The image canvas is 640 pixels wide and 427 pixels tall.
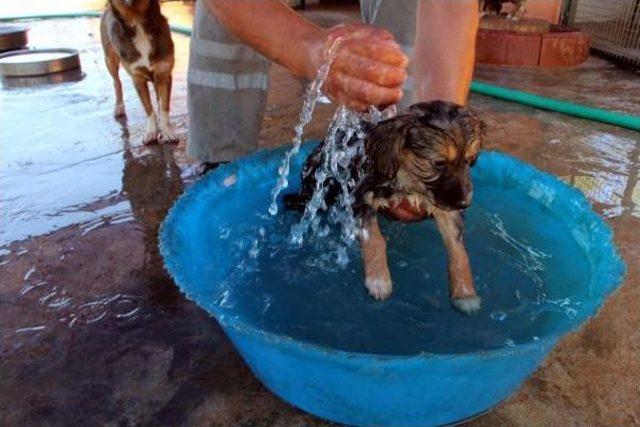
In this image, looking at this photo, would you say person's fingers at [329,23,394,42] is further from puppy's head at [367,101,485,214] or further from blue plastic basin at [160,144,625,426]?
blue plastic basin at [160,144,625,426]

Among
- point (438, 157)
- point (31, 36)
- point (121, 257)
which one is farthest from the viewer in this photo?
point (31, 36)

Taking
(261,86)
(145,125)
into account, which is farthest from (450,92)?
(145,125)

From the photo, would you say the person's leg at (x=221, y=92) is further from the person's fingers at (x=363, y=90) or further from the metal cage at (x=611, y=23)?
the metal cage at (x=611, y=23)

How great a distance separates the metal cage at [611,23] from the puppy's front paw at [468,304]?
253 inches

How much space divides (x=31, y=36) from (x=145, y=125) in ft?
17.8

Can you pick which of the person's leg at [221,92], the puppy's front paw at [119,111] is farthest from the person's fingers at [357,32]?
the puppy's front paw at [119,111]

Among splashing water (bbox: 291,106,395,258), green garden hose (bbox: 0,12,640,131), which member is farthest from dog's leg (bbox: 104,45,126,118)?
green garden hose (bbox: 0,12,640,131)

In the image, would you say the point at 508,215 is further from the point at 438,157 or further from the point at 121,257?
the point at 121,257

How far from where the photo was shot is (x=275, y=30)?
189 centimetres

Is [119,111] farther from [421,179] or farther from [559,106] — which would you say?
[559,106]

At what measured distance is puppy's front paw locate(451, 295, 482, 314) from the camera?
239cm

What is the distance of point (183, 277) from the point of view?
1.86 m

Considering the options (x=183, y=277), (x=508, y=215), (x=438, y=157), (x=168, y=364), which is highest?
(x=438, y=157)

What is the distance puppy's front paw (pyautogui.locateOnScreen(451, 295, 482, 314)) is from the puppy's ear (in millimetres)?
606
